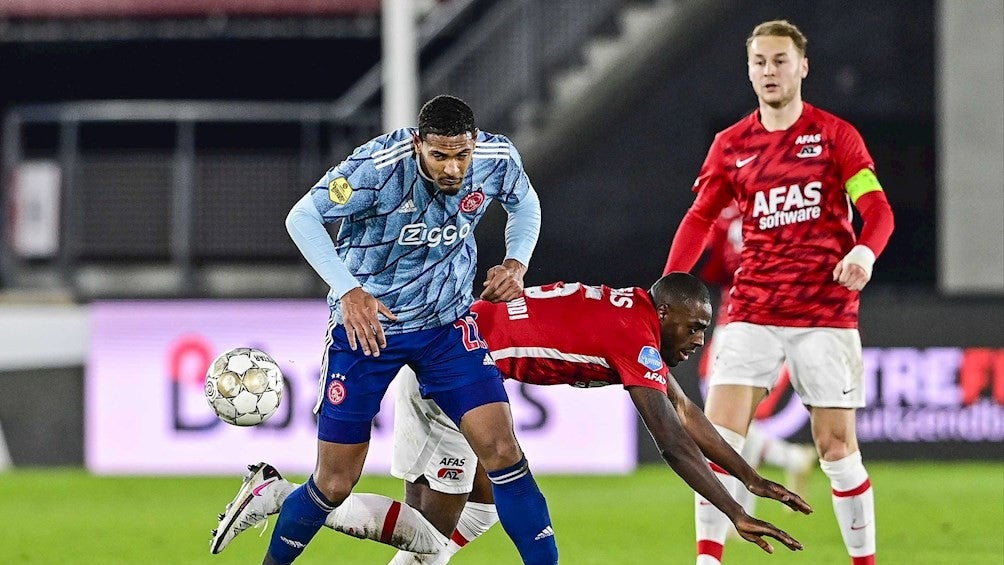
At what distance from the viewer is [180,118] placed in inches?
532

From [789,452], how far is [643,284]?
470 centimetres

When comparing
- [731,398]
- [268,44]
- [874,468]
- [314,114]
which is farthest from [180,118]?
[731,398]

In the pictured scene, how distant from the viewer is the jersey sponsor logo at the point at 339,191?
5602 millimetres

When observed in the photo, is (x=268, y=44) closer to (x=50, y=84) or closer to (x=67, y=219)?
(x=50, y=84)

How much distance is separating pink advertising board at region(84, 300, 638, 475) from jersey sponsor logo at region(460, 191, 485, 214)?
5.50 meters

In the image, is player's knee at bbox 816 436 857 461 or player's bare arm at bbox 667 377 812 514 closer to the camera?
player's bare arm at bbox 667 377 812 514

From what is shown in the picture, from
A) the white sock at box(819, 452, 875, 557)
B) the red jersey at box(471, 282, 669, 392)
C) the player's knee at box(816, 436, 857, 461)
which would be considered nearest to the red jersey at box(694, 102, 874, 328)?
the player's knee at box(816, 436, 857, 461)

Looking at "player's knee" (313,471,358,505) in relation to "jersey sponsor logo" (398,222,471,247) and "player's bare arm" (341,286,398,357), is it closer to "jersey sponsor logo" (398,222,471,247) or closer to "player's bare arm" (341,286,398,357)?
"player's bare arm" (341,286,398,357)

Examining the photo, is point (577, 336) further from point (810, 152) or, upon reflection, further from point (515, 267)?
point (810, 152)

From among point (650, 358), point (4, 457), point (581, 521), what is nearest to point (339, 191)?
point (650, 358)

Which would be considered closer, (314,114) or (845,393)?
(845,393)

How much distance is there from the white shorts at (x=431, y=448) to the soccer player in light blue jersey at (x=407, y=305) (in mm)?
272

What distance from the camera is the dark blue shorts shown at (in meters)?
5.76

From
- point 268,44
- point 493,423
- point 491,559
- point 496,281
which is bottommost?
point 491,559
